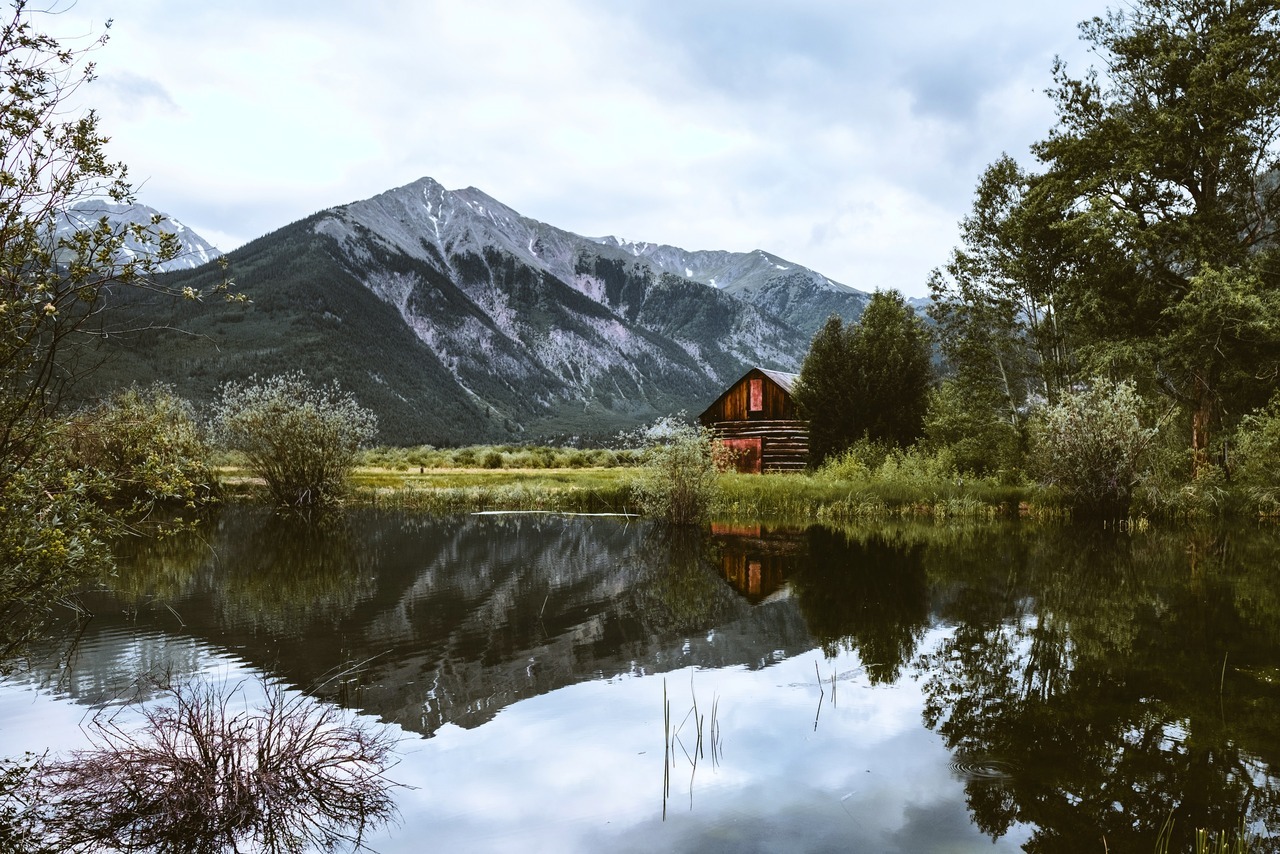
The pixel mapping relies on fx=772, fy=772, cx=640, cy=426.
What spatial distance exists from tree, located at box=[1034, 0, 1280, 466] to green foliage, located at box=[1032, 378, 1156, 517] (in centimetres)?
338

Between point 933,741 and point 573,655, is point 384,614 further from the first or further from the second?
point 933,741

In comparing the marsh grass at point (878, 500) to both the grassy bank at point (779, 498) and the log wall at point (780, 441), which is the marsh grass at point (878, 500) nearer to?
the grassy bank at point (779, 498)

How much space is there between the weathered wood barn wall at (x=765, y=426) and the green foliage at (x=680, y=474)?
1859 cm

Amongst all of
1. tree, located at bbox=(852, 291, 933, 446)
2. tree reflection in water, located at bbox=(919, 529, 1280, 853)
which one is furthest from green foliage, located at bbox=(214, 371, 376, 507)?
tree, located at bbox=(852, 291, 933, 446)

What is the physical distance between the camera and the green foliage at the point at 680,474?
27.0 meters

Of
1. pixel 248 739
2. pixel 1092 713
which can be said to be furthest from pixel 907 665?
pixel 248 739

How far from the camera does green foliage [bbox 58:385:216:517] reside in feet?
26.8

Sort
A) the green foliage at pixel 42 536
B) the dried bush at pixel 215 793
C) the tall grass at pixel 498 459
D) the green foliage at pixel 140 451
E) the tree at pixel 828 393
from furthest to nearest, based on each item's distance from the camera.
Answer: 1. the tall grass at pixel 498 459
2. the tree at pixel 828 393
3. the green foliage at pixel 140 451
4. the green foliage at pixel 42 536
5. the dried bush at pixel 215 793

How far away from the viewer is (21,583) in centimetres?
748

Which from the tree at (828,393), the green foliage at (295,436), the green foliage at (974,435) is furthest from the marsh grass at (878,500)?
the green foliage at (295,436)

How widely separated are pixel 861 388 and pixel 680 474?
1879 centimetres

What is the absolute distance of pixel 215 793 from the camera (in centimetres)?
649

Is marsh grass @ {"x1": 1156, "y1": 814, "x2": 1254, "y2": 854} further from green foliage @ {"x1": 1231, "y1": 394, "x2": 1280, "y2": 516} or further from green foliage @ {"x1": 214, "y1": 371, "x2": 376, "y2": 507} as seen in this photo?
green foliage @ {"x1": 214, "y1": 371, "x2": 376, "y2": 507}

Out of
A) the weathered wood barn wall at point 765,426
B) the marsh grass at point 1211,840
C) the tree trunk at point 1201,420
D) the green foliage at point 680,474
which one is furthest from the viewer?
the weathered wood barn wall at point 765,426
